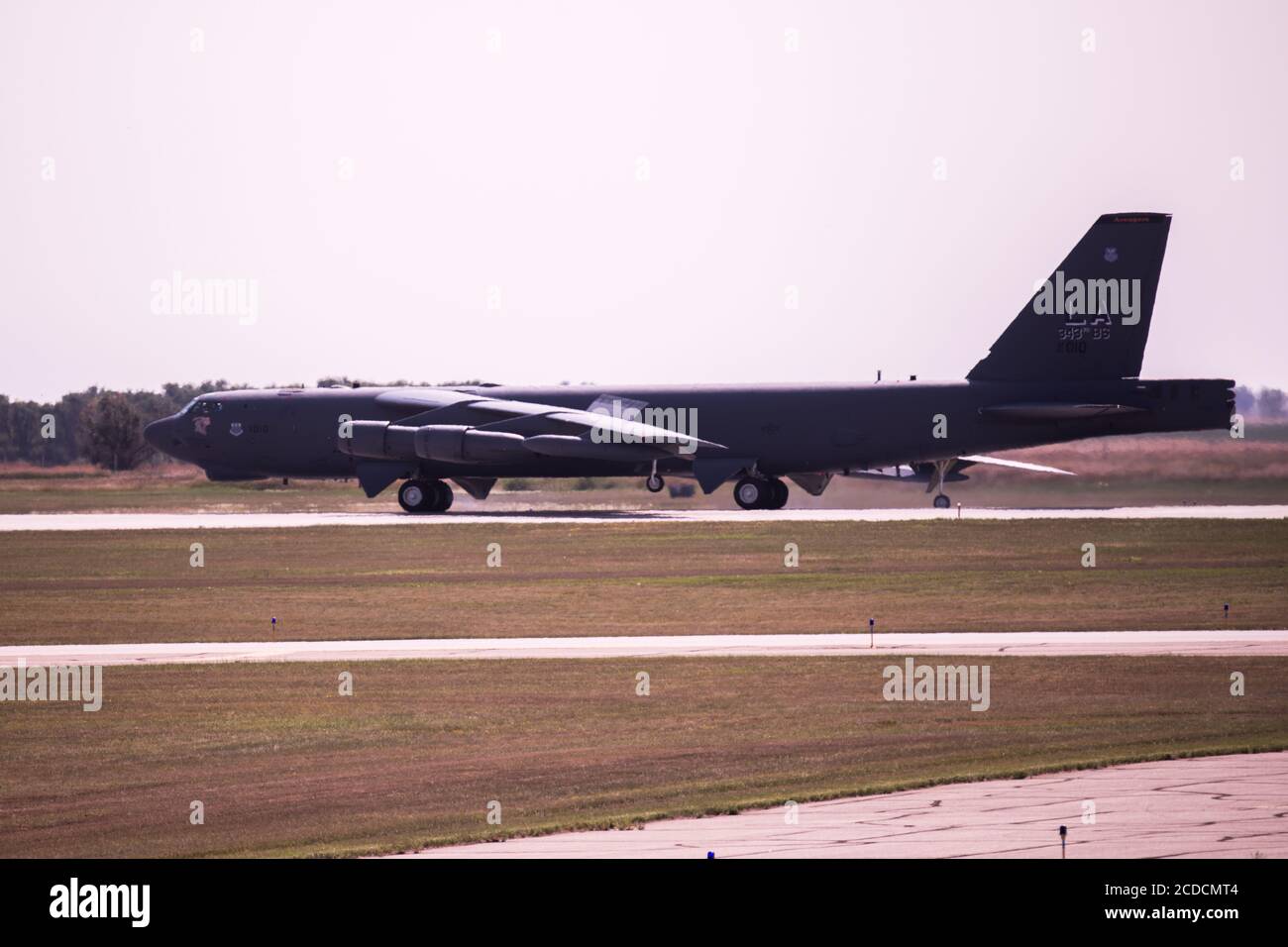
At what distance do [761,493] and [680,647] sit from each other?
3037 cm

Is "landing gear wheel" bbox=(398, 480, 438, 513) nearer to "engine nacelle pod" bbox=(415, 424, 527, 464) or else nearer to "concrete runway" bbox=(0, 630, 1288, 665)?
"engine nacelle pod" bbox=(415, 424, 527, 464)

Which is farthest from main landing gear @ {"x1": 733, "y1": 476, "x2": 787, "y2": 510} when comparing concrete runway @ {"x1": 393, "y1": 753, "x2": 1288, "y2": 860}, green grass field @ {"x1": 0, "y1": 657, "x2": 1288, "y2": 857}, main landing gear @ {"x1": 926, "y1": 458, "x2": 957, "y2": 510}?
concrete runway @ {"x1": 393, "y1": 753, "x2": 1288, "y2": 860}

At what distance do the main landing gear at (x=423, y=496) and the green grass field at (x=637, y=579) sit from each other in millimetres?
7561

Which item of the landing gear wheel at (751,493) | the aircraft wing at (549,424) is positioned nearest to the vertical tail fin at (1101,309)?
the landing gear wheel at (751,493)

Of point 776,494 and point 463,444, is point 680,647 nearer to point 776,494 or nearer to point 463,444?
point 463,444

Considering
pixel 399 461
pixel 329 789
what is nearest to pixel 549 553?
pixel 399 461

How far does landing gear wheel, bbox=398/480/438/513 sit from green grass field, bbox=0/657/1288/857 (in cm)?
3240

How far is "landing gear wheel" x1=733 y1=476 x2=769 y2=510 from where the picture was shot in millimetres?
54219

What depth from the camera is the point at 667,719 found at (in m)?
18.4

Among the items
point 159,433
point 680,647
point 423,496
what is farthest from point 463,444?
point 680,647

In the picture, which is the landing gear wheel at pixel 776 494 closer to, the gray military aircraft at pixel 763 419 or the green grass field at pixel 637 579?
the gray military aircraft at pixel 763 419

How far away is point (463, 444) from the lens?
172 feet

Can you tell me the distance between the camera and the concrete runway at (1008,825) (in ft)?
36.2

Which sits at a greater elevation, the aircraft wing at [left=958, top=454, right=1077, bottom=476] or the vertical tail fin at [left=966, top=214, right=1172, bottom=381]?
the vertical tail fin at [left=966, top=214, right=1172, bottom=381]
